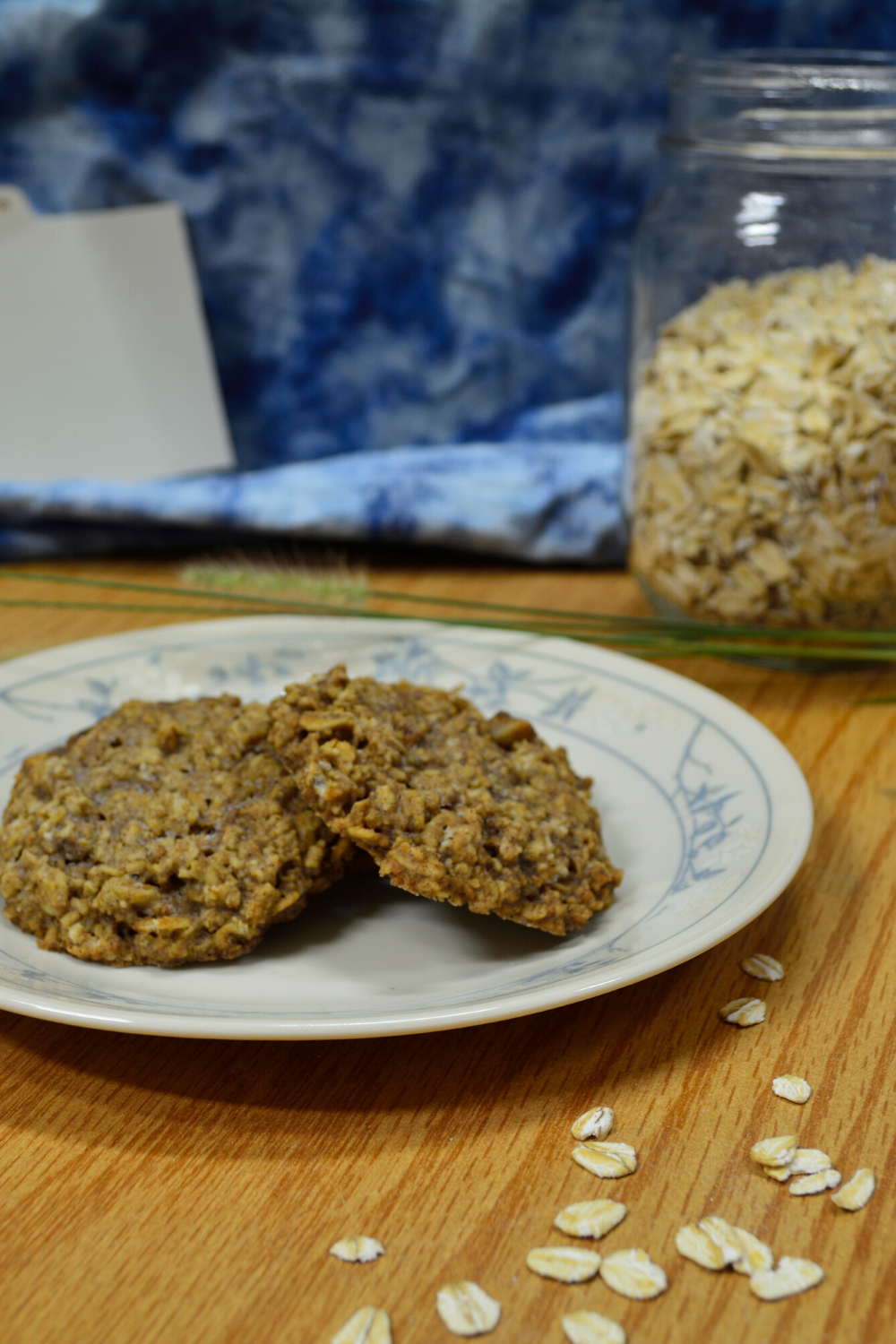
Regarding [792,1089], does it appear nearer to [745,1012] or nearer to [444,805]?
[745,1012]

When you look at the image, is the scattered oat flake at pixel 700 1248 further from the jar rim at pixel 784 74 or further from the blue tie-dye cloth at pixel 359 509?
the blue tie-dye cloth at pixel 359 509

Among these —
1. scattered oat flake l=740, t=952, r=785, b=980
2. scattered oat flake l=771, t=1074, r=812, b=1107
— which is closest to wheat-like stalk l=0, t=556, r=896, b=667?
scattered oat flake l=740, t=952, r=785, b=980

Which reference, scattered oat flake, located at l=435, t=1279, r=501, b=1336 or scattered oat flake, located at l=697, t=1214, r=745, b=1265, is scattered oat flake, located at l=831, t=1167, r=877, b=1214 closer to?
scattered oat flake, located at l=697, t=1214, r=745, b=1265

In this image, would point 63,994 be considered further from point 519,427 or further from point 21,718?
point 519,427

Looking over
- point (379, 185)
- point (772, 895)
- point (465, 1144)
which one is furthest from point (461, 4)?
point (465, 1144)

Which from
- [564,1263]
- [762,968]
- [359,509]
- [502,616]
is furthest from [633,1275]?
[359,509]
